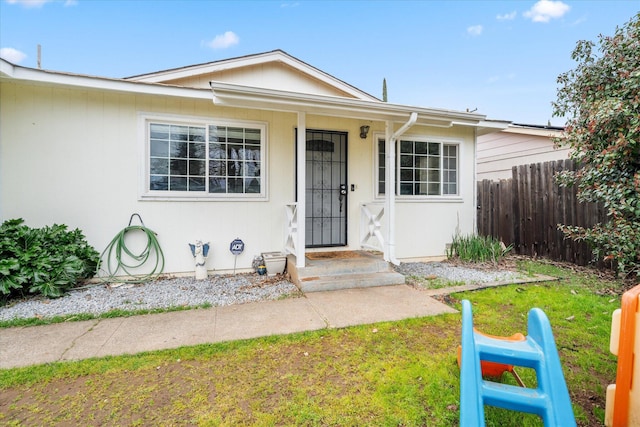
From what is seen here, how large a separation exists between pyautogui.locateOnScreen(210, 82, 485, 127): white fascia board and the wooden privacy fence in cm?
250

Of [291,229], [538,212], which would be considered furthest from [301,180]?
[538,212]

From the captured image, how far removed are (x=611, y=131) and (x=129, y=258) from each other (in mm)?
6561

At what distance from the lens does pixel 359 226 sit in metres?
5.60

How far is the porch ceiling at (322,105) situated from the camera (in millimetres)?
3631

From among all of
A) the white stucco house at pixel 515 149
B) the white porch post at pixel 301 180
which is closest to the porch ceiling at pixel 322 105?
the white porch post at pixel 301 180

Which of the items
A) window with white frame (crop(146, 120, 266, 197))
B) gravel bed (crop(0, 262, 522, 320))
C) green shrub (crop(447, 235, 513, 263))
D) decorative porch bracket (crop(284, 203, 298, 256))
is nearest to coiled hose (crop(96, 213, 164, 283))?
gravel bed (crop(0, 262, 522, 320))

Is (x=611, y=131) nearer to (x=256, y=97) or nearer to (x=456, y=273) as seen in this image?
(x=456, y=273)

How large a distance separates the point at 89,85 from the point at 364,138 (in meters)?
4.35

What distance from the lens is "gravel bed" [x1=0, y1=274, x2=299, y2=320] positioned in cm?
331

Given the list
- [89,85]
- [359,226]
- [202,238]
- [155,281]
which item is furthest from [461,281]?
[89,85]

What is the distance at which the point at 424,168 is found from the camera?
6.12 metres

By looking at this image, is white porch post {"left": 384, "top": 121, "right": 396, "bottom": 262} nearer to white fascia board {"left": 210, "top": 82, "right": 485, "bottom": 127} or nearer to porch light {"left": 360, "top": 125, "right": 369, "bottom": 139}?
white fascia board {"left": 210, "top": 82, "right": 485, "bottom": 127}

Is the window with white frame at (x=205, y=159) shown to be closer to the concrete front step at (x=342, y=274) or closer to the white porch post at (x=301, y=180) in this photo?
the white porch post at (x=301, y=180)

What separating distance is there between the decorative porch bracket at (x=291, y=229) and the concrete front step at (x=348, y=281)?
0.74 m
